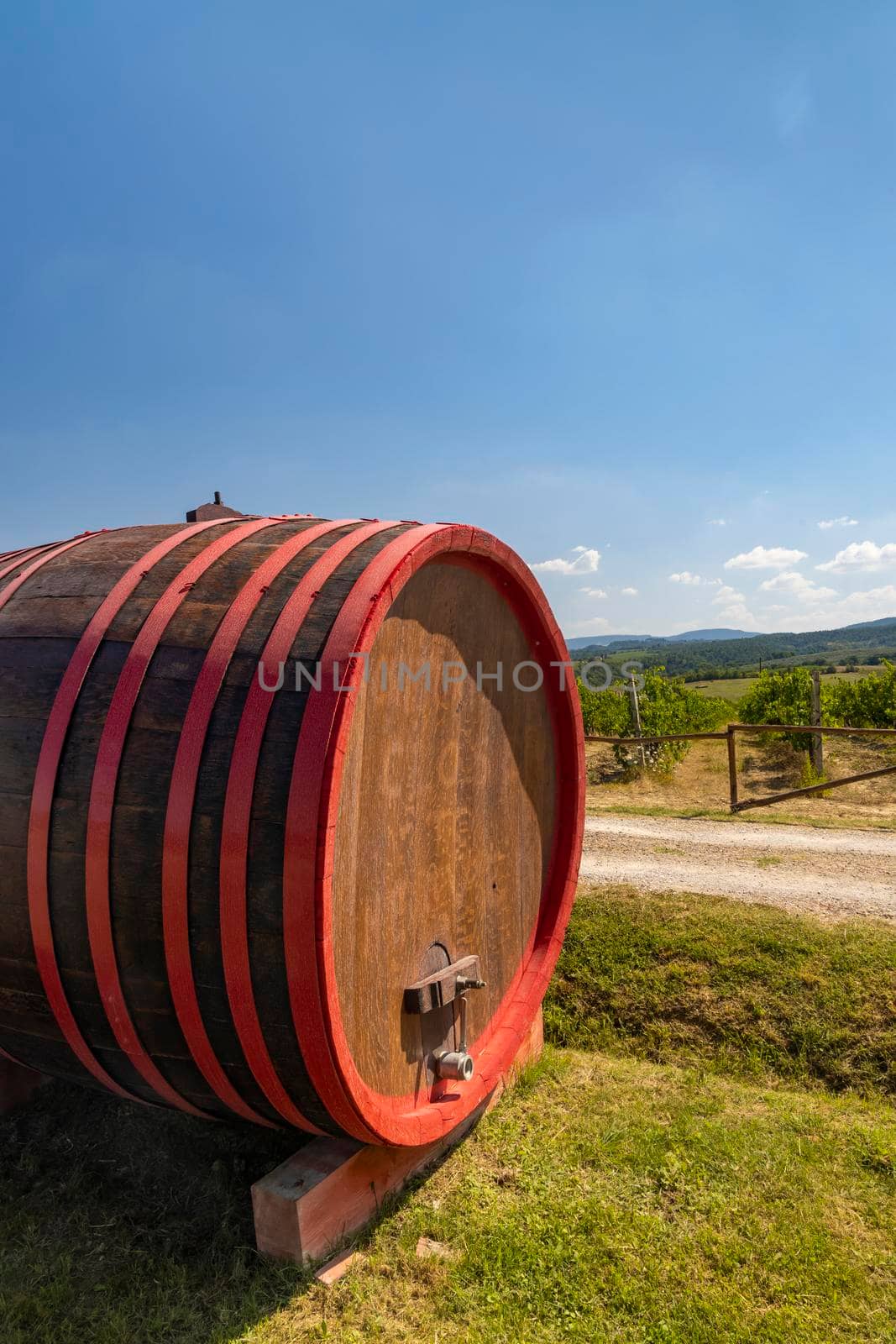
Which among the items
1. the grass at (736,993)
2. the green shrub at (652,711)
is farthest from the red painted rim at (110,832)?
the green shrub at (652,711)

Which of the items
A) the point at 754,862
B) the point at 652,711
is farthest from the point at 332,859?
the point at 652,711

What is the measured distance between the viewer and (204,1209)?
10.5 feet

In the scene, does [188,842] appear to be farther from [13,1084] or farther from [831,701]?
[831,701]

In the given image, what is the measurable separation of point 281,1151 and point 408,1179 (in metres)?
0.60

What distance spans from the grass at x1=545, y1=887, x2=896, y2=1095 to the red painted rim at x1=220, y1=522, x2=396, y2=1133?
2.99 m

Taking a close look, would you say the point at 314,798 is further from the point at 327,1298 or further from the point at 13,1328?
the point at 13,1328

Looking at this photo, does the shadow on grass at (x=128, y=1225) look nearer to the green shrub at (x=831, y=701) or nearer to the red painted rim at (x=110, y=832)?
the red painted rim at (x=110, y=832)

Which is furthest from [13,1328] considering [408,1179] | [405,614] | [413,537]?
[413,537]

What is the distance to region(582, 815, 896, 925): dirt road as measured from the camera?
651 cm

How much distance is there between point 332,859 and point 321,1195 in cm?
146

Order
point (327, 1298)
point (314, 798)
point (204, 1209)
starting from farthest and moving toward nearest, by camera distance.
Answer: point (204, 1209), point (327, 1298), point (314, 798)

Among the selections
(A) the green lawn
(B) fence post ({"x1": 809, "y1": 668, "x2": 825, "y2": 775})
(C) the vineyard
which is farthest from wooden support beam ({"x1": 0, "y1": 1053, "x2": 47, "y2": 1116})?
(A) the green lawn

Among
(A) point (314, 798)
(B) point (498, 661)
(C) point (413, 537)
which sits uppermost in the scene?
(C) point (413, 537)

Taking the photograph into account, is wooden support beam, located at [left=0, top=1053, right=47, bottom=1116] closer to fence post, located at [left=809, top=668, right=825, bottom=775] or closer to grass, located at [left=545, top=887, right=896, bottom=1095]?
grass, located at [left=545, top=887, right=896, bottom=1095]
